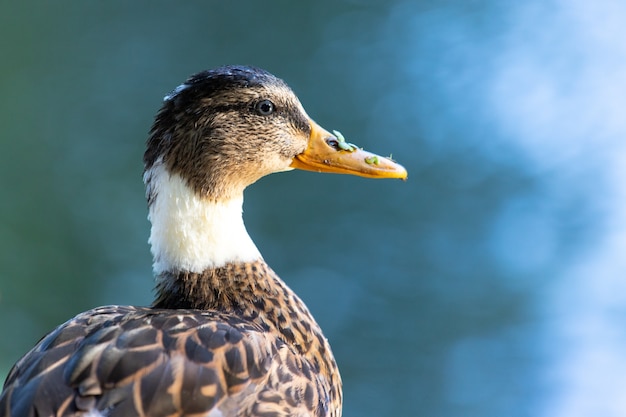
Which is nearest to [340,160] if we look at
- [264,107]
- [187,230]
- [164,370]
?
[264,107]

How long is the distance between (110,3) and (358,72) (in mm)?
1805

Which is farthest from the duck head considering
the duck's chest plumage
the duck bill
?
the duck's chest plumage

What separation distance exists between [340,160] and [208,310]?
19.8 inches

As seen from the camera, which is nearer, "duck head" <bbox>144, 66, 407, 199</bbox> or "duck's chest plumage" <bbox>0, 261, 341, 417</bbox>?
"duck's chest plumage" <bbox>0, 261, 341, 417</bbox>

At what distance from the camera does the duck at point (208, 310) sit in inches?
62.3

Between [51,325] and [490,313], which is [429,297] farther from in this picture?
[51,325]

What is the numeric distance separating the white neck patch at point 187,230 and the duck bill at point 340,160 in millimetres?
274

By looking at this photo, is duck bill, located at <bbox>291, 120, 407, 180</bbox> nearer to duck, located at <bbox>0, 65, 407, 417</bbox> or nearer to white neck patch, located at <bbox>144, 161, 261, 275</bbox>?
duck, located at <bbox>0, 65, 407, 417</bbox>

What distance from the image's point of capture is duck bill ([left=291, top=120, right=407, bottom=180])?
218 centimetres

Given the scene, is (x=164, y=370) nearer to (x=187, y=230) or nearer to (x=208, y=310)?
(x=208, y=310)

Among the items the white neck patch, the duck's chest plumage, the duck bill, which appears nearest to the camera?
the duck's chest plumage

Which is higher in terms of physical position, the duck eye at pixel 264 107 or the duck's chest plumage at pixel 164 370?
the duck eye at pixel 264 107

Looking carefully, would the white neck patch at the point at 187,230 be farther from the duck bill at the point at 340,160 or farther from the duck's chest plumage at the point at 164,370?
the duck bill at the point at 340,160

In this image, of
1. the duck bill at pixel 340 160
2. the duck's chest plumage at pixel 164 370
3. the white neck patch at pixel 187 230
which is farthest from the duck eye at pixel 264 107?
the duck's chest plumage at pixel 164 370
